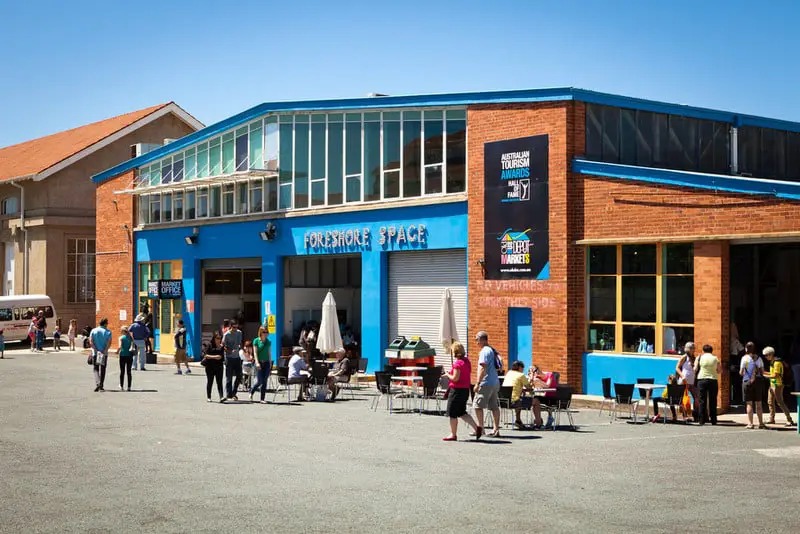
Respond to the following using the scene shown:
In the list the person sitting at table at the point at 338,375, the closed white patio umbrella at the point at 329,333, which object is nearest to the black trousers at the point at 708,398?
the person sitting at table at the point at 338,375

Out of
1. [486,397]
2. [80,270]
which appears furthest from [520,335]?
[80,270]

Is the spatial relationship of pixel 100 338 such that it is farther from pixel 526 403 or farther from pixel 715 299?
pixel 715 299

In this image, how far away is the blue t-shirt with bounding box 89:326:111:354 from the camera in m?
25.5

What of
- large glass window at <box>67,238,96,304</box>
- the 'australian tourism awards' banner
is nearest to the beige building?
large glass window at <box>67,238,96,304</box>

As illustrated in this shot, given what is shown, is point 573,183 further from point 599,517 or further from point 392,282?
point 599,517

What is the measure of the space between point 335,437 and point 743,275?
13933mm

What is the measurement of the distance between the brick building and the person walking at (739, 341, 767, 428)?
2.24 m

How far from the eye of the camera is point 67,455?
1514 centimetres

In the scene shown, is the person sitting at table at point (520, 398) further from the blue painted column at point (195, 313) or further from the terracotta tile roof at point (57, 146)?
the terracotta tile roof at point (57, 146)

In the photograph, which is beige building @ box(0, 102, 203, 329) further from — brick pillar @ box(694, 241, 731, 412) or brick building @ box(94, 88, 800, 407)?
brick pillar @ box(694, 241, 731, 412)

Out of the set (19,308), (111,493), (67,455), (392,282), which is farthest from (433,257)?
(19,308)

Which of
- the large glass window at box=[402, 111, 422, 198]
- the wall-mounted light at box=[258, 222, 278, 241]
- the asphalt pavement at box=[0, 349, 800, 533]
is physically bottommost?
the asphalt pavement at box=[0, 349, 800, 533]

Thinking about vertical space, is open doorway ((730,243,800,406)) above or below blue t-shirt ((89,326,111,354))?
above

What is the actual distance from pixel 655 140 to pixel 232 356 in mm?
12595
